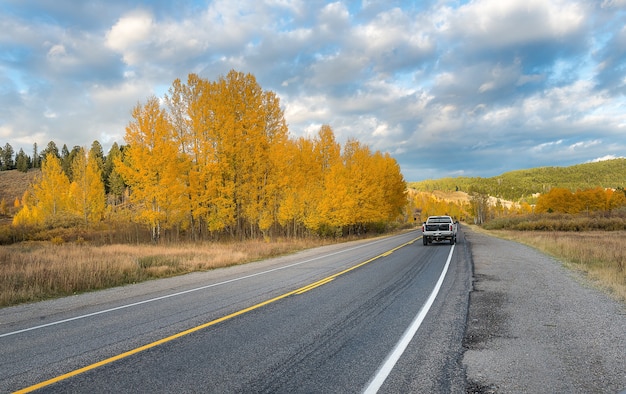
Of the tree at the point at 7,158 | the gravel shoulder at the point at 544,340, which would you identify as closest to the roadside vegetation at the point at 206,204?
the gravel shoulder at the point at 544,340

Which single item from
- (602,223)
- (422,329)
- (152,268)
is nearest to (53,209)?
(152,268)

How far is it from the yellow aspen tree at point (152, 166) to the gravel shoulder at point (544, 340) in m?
21.4

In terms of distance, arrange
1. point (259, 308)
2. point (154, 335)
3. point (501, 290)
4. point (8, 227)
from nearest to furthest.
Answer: point (154, 335) < point (259, 308) < point (501, 290) < point (8, 227)

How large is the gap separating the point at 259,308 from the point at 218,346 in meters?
2.40

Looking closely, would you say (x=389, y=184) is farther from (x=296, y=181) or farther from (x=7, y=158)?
(x=7, y=158)

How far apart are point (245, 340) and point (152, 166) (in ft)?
73.6

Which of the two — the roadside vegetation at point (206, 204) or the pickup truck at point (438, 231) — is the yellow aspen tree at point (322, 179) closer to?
the roadside vegetation at point (206, 204)

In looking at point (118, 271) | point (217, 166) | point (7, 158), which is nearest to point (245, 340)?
point (118, 271)

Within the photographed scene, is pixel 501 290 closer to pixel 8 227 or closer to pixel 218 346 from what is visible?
pixel 218 346

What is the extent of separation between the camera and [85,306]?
8.91 metres

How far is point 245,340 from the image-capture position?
563 centimetres

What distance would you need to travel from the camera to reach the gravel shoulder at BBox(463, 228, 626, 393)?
4.02 meters

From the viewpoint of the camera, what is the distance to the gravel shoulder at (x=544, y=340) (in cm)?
402

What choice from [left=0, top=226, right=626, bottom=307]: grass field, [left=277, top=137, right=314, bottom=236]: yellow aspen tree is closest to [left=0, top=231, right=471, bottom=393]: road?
[left=0, top=226, right=626, bottom=307]: grass field
